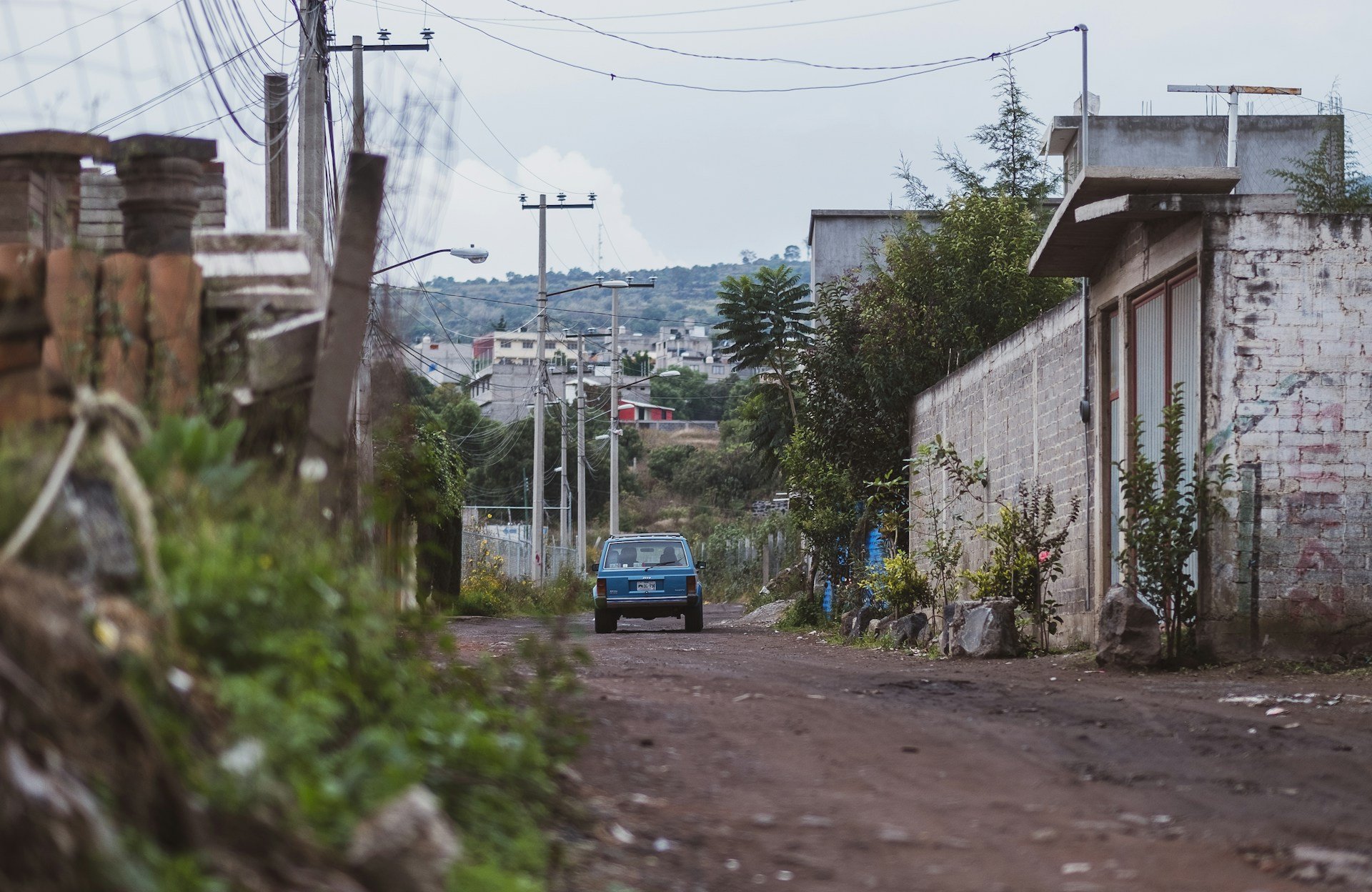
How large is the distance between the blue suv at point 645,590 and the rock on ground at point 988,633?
25.9 ft

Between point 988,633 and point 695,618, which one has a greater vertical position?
point 988,633

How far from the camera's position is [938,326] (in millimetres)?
23750

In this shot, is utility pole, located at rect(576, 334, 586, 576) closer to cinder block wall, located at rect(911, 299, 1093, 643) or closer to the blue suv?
the blue suv

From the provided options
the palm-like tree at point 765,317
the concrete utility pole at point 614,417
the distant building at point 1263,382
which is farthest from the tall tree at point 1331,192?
the concrete utility pole at point 614,417

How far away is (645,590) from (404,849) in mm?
18780

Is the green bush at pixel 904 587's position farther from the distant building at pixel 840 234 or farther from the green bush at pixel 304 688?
the distant building at pixel 840 234

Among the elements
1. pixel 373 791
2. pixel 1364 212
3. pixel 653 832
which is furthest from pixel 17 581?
pixel 1364 212

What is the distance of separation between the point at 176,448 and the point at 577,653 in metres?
1.86

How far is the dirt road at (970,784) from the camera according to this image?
4.65m

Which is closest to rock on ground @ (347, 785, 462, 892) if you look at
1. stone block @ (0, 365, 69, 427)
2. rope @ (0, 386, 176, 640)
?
rope @ (0, 386, 176, 640)

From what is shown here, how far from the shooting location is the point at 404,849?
3.27 metres

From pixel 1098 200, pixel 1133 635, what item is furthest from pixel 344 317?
pixel 1098 200

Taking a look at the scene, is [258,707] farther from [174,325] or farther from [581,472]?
[581,472]

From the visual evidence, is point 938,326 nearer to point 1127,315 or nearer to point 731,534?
point 1127,315
